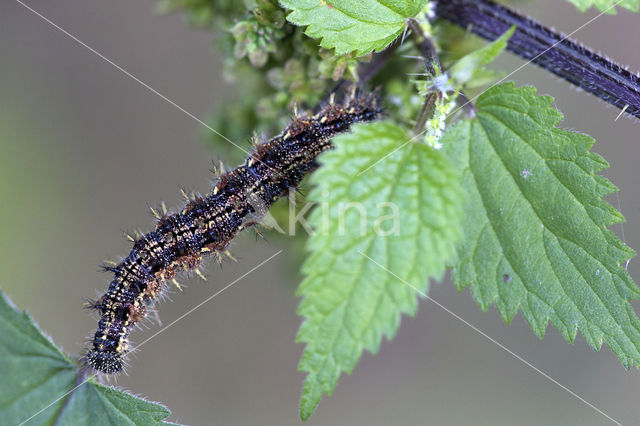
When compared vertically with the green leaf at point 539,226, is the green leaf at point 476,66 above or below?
above

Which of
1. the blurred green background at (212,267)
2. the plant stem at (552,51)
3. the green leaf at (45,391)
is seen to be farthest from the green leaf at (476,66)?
the blurred green background at (212,267)

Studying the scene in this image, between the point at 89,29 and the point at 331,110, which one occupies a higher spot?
the point at 331,110

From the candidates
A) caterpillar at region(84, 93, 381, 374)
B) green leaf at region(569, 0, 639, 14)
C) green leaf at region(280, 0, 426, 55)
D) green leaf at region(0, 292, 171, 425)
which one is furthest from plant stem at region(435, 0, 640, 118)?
green leaf at region(0, 292, 171, 425)

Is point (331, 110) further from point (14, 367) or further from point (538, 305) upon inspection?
point (14, 367)

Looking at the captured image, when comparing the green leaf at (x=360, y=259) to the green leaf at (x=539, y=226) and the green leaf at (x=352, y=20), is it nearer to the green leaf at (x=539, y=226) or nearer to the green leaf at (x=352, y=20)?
the green leaf at (x=539, y=226)

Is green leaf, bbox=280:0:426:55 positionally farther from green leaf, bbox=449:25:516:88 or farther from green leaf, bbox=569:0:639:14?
green leaf, bbox=569:0:639:14

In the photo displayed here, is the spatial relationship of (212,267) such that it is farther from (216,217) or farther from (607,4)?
(607,4)

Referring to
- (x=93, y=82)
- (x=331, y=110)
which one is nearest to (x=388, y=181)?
(x=331, y=110)
